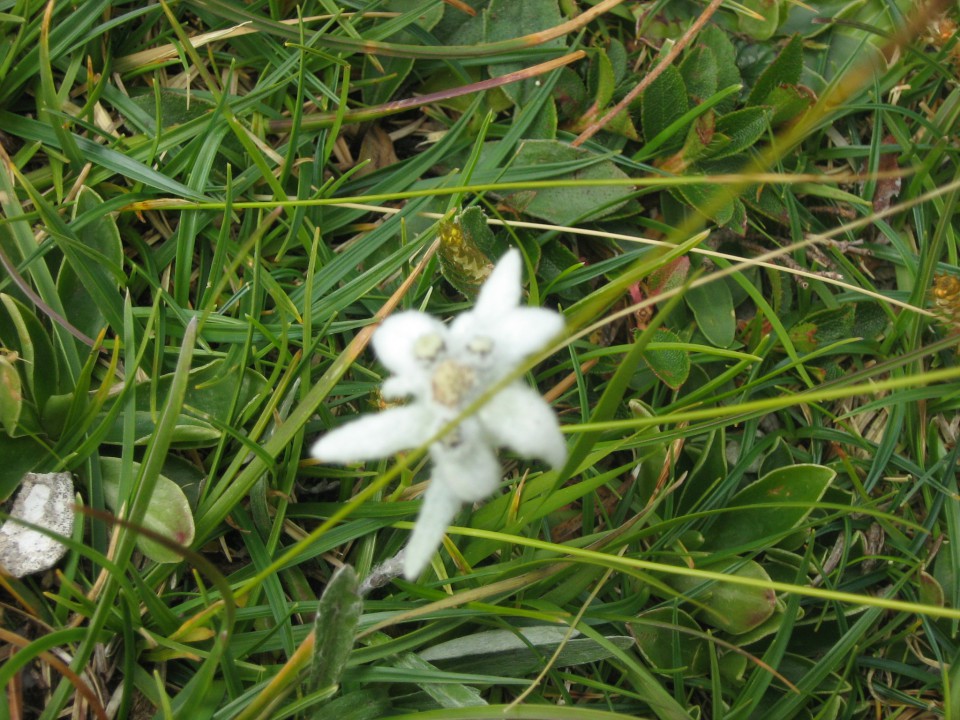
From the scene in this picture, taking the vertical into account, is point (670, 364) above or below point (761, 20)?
below

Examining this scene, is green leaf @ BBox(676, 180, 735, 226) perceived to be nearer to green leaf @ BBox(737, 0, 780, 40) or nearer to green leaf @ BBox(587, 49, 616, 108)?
green leaf @ BBox(587, 49, 616, 108)

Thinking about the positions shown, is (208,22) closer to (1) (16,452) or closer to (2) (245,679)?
(1) (16,452)

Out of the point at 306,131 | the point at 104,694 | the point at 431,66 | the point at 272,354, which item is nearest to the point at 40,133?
the point at 306,131

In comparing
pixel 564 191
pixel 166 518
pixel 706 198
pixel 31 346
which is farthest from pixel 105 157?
pixel 706 198

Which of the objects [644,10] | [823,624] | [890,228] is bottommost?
[823,624]

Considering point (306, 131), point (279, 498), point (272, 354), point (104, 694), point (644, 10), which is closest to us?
point (104, 694)

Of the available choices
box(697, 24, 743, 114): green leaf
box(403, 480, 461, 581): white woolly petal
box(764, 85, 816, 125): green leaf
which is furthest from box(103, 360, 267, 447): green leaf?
box(764, 85, 816, 125): green leaf

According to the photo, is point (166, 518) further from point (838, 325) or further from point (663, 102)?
point (838, 325)
